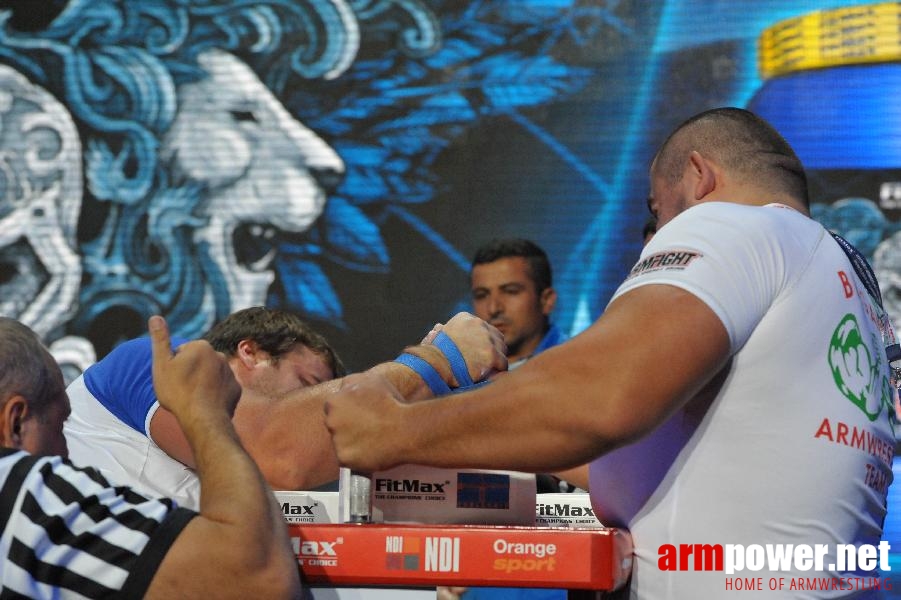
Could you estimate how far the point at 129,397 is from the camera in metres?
2.18

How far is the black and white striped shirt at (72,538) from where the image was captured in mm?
1333

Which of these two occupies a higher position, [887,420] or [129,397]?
[129,397]

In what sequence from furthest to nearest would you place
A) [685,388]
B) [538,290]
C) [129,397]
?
1. [538,290]
2. [129,397]
3. [685,388]

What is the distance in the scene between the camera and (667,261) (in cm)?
133

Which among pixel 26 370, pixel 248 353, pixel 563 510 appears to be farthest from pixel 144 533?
pixel 248 353

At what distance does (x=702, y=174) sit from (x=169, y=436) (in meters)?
1.10

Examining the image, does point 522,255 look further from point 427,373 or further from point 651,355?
point 651,355

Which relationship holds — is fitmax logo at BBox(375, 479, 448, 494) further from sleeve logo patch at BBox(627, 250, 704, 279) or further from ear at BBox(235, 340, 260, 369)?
ear at BBox(235, 340, 260, 369)

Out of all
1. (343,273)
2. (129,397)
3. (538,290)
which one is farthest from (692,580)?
(343,273)

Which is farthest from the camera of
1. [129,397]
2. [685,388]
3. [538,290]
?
[538,290]

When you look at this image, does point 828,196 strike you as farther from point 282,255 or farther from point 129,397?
point 129,397

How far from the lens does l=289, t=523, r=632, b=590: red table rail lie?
125 cm

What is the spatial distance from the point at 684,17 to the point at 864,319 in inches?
121

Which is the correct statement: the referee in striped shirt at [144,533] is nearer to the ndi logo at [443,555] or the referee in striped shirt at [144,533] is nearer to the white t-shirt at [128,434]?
the ndi logo at [443,555]
